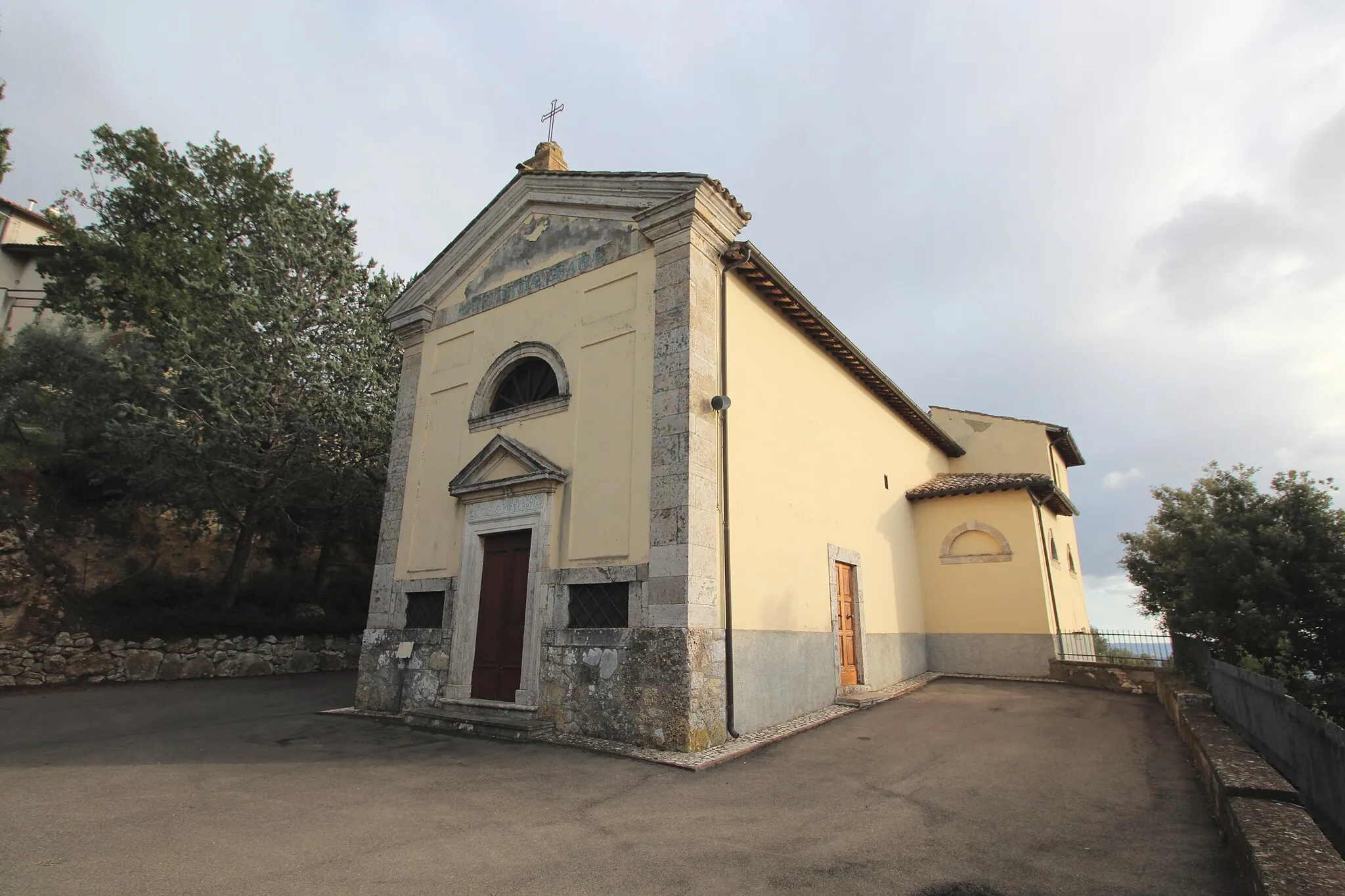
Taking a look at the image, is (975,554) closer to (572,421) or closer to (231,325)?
(572,421)

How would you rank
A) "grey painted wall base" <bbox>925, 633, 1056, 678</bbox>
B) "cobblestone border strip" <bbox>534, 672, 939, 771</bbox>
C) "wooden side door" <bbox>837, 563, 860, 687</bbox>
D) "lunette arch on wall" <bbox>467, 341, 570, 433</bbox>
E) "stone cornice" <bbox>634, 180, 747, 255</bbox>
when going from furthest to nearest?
"grey painted wall base" <bbox>925, 633, 1056, 678</bbox> < "wooden side door" <bbox>837, 563, 860, 687</bbox> < "lunette arch on wall" <bbox>467, 341, 570, 433</bbox> < "stone cornice" <bbox>634, 180, 747, 255</bbox> < "cobblestone border strip" <bbox>534, 672, 939, 771</bbox>

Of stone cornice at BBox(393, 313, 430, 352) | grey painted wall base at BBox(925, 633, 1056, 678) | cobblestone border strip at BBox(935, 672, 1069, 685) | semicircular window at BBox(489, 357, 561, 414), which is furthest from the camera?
grey painted wall base at BBox(925, 633, 1056, 678)

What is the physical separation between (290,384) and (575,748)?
1100 centimetres

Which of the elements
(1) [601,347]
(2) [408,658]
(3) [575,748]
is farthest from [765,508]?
(2) [408,658]

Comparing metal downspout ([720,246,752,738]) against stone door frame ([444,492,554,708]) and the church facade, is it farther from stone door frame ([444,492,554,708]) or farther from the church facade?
stone door frame ([444,492,554,708])

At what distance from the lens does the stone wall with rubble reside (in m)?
11.7

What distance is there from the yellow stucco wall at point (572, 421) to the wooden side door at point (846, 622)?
461 centimetres

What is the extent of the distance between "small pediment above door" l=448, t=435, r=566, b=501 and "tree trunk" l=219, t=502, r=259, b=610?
7.45 meters

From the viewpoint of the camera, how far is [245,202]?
701 inches

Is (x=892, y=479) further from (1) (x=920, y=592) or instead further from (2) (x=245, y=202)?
(2) (x=245, y=202)

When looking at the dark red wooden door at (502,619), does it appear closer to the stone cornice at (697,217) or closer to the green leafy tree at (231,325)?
the stone cornice at (697,217)

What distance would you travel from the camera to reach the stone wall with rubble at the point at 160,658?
1172cm

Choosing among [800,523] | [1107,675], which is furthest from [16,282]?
[1107,675]

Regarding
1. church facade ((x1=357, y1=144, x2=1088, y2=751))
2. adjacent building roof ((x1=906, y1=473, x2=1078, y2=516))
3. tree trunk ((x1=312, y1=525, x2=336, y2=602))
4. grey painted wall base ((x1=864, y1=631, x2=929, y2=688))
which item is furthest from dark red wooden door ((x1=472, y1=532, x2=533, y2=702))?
tree trunk ((x1=312, y1=525, x2=336, y2=602))
